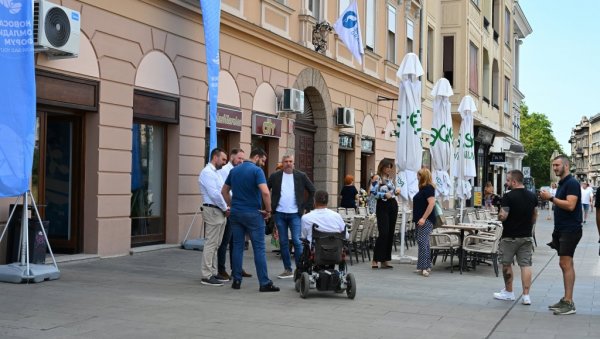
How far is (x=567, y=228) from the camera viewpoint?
853 cm

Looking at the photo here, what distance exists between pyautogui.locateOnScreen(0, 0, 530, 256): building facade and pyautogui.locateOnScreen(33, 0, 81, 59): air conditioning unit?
0.30 m

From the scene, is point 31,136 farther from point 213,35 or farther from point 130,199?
point 213,35

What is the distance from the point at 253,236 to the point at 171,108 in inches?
214

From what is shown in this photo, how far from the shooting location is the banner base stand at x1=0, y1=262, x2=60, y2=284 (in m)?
9.17

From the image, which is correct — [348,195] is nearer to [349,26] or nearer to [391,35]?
[349,26]

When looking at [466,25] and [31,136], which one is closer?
[31,136]

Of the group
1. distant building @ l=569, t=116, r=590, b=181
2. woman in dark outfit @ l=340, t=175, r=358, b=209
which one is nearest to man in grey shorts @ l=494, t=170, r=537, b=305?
woman in dark outfit @ l=340, t=175, r=358, b=209

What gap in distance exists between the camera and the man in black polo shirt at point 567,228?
845 centimetres

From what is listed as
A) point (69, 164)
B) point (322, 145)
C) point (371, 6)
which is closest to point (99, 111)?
point (69, 164)

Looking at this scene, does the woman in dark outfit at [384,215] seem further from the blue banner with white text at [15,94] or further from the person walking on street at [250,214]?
the blue banner with white text at [15,94]

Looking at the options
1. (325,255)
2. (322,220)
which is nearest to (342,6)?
(322,220)

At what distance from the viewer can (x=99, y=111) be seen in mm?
12070

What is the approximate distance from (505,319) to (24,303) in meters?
5.09

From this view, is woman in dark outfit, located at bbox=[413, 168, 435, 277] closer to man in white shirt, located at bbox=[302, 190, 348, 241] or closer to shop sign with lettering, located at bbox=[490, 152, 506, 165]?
man in white shirt, located at bbox=[302, 190, 348, 241]
